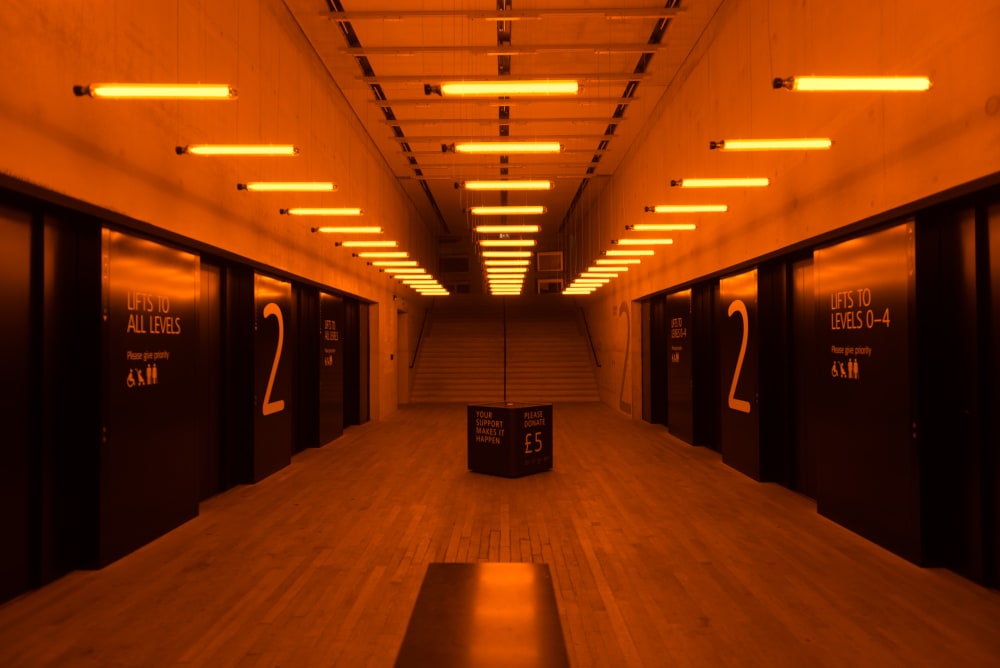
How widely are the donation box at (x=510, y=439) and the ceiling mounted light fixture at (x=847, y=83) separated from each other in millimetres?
5087

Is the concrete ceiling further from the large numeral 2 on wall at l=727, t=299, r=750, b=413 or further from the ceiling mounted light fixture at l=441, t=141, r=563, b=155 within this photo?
the large numeral 2 on wall at l=727, t=299, r=750, b=413

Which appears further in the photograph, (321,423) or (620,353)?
(620,353)

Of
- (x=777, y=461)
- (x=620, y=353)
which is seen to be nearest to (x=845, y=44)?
(x=777, y=461)

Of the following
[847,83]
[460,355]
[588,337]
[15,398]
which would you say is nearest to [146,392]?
[15,398]

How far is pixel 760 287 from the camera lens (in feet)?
23.7

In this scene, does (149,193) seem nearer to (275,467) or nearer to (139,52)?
(139,52)

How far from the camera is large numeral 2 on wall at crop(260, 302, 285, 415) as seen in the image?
7.63 metres

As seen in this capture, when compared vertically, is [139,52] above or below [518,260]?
above

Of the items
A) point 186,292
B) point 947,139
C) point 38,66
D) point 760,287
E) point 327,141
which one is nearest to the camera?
point 38,66

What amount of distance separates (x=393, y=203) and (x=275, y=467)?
761 centimetres

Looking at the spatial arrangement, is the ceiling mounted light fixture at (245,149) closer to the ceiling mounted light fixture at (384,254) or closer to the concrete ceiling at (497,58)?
the concrete ceiling at (497,58)

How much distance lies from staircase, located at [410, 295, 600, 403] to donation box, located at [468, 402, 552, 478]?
8.40 meters

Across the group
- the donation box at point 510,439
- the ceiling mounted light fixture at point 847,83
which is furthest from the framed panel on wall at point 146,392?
the ceiling mounted light fixture at point 847,83

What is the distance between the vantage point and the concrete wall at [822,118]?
3.87 metres
